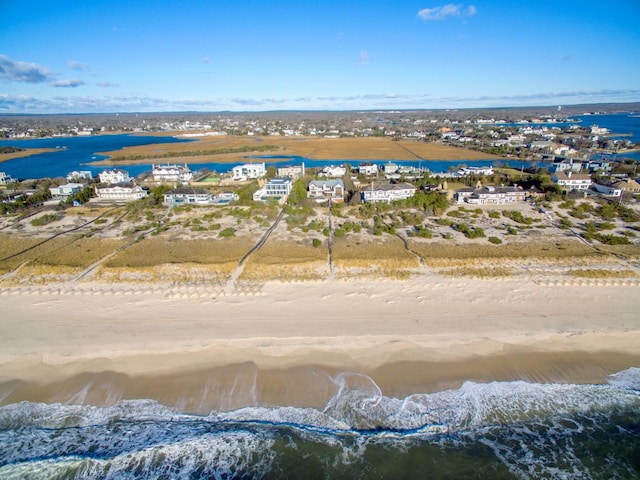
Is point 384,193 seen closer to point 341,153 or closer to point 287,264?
point 287,264

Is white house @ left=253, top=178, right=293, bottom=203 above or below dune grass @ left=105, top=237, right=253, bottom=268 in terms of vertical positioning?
above

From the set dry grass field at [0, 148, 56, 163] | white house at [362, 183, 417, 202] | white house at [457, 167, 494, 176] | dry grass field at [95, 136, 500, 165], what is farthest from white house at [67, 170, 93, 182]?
white house at [457, 167, 494, 176]

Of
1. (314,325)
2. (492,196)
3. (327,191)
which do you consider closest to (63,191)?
(327,191)

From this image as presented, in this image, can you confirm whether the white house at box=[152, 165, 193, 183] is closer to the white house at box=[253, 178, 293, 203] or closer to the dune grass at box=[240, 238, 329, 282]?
the white house at box=[253, 178, 293, 203]

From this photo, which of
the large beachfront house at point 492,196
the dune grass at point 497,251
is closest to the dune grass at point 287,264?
the dune grass at point 497,251

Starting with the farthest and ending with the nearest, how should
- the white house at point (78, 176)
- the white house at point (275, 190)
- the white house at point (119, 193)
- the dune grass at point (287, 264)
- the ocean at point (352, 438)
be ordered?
the white house at point (78, 176)
the white house at point (119, 193)
the white house at point (275, 190)
the dune grass at point (287, 264)
the ocean at point (352, 438)

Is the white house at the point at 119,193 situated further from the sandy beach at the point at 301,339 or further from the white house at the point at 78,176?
the sandy beach at the point at 301,339

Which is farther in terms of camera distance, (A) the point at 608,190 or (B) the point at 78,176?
(B) the point at 78,176
